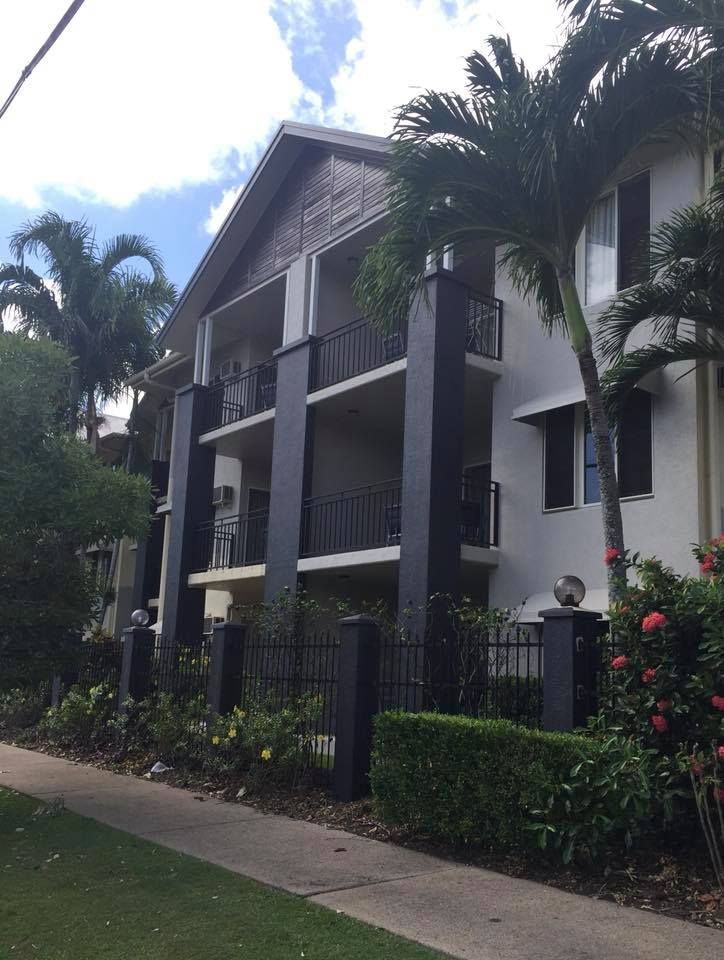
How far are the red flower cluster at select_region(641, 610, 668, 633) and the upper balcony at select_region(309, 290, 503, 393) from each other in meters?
7.99

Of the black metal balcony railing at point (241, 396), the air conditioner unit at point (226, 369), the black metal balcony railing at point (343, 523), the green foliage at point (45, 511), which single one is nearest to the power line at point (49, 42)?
the green foliage at point (45, 511)

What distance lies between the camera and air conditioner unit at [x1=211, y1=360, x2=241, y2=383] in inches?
848

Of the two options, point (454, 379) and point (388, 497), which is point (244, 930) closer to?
point (454, 379)

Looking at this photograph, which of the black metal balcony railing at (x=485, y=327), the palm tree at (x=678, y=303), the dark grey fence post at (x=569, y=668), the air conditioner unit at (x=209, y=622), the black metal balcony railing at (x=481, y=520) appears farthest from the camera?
the air conditioner unit at (x=209, y=622)

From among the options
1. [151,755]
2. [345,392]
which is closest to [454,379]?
[345,392]

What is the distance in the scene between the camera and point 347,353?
55.2ft

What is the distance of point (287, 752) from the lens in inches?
407

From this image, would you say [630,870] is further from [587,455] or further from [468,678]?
Answer: [587,455]

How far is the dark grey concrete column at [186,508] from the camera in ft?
63.1

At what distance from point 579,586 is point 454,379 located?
5.93 metres

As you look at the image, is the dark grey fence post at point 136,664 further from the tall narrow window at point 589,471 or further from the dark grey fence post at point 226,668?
the tall narrow window at point 589,471

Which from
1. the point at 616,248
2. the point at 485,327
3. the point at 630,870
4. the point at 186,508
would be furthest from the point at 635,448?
the point at 186,508

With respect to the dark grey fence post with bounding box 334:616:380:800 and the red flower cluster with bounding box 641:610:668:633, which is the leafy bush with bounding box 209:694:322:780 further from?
the red flower cluster with bounding box 641:610:668:633

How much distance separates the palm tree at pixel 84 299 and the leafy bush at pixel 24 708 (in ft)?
32.1
